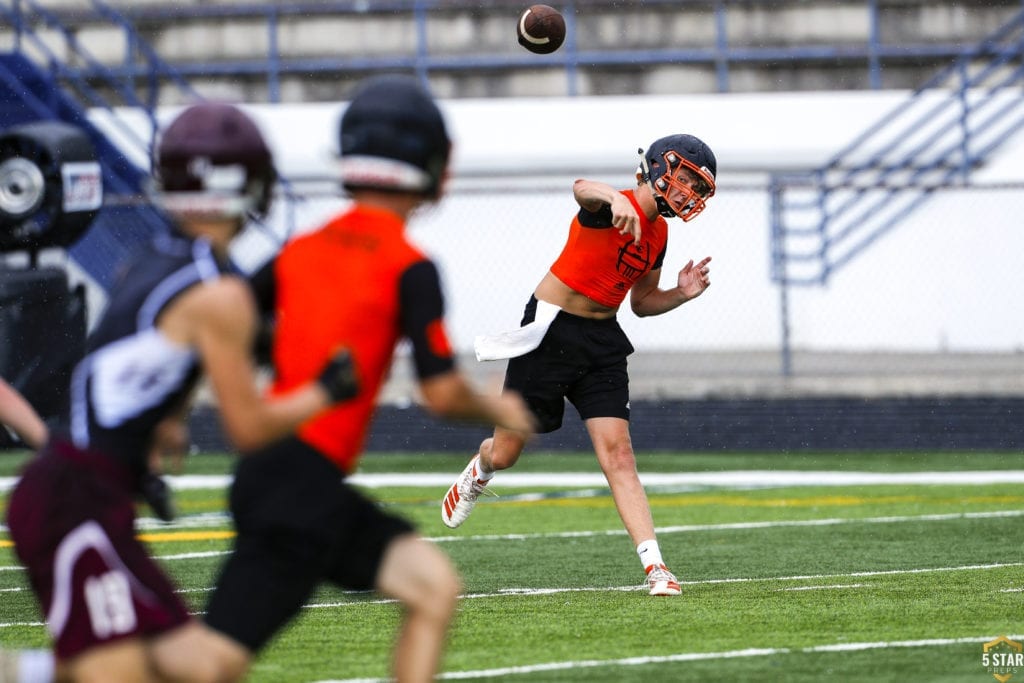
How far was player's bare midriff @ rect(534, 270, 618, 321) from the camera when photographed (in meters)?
8.19

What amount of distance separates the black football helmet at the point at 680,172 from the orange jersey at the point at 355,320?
3.74 m

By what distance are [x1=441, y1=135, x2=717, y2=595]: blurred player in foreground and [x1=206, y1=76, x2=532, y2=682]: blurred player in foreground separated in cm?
337

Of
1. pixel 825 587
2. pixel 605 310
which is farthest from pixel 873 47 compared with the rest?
pixel 825 587

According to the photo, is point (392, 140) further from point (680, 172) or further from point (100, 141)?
Result: point (100, 141)

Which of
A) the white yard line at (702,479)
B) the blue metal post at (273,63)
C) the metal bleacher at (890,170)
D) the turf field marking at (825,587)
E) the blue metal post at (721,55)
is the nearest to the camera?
the turf field marking at (825,587)

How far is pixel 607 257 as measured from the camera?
8070mm

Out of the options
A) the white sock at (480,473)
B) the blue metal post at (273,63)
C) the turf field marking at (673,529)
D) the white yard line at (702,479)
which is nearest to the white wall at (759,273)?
the white yard line at (702,479)

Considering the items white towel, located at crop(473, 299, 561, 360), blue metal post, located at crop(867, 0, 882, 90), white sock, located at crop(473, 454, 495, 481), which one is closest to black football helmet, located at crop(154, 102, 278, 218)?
white towel, located at crop(473, 299, 561, 360)

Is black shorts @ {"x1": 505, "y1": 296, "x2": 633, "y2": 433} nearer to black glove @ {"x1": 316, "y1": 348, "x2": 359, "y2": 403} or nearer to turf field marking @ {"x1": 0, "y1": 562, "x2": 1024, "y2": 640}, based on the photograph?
turf field marking @ {"x1": 0, "y1": 562, "x2": 1024, "y2": 640}

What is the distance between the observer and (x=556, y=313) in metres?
8.23

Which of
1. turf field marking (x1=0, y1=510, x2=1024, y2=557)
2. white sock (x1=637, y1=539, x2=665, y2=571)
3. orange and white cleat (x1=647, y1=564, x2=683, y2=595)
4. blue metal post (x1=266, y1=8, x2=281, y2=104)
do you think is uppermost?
blue metal post (x1=266, y1=8, x2=281, y2=104)

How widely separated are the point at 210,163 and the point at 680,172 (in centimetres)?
402

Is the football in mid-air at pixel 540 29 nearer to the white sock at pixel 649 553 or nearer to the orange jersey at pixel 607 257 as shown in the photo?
the orange jersey at pixel 607 257

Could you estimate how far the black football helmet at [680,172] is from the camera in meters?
7.71
